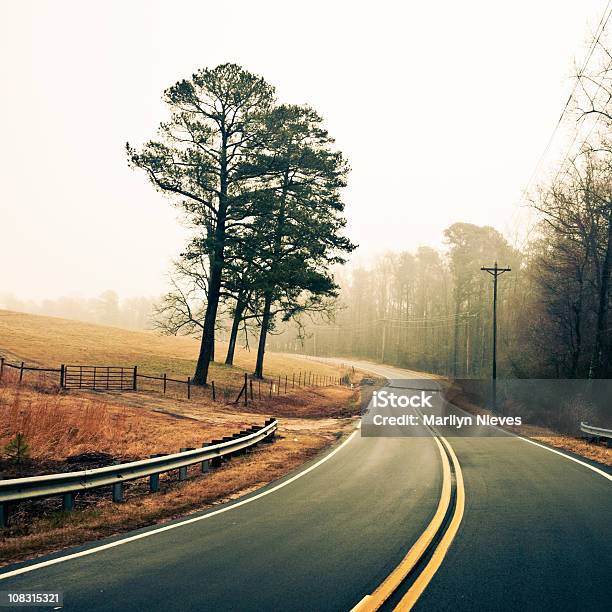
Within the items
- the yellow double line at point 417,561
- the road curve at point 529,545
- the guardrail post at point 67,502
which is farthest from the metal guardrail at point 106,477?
the road curve at point 529,545

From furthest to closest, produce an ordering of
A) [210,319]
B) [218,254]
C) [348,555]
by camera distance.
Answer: [210,319]
[218,254]
[348,555]

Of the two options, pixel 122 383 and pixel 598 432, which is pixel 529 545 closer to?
pixel 598 432

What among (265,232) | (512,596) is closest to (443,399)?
(265,232)

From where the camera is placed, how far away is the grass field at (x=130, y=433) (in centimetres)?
841

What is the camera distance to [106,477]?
918 centimetres

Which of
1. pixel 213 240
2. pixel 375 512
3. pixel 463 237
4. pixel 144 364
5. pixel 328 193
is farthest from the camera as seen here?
pixel 463 237

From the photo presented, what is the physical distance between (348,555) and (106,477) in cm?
473

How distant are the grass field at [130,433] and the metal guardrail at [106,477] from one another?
350mm

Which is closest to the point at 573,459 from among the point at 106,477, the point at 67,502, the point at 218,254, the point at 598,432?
the point at 598,432

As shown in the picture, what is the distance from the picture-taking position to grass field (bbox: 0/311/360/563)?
841 centimetres

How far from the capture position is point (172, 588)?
536 centimetres

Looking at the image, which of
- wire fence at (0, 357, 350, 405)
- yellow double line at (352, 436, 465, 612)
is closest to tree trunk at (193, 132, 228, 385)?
wire fence at (0, 357, 350, 405)

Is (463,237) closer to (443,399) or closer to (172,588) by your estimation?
(443,399)

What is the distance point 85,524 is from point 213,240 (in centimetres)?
2213
